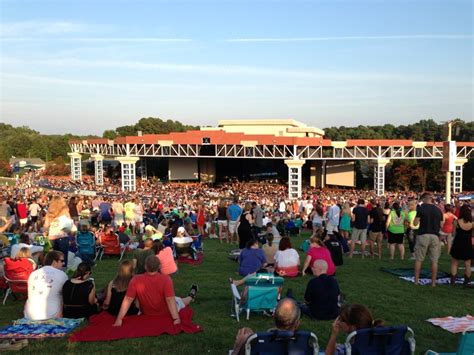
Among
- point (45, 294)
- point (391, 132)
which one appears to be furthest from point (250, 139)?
point (391, 132)

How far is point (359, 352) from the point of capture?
3723 millimetres

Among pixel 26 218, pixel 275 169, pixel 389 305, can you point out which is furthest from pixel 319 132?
pixel 389 305

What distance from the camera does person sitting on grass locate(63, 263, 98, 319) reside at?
226 inches

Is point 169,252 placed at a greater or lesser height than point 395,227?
lesser

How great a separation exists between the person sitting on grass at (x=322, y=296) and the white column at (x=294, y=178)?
37.5 metres

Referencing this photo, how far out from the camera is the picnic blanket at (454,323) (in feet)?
18.5

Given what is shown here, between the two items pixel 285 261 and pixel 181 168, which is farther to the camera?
pixel 181 168

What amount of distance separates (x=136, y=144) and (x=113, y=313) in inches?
1779

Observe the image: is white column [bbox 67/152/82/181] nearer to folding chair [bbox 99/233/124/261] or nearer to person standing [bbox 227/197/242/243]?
person standing [bbox 227/197/242/243]

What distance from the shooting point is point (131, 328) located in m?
5.25

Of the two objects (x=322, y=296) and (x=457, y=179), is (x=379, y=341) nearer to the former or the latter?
(x=322, y=296)

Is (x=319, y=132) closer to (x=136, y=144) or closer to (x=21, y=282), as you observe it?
(x=136, y=144)

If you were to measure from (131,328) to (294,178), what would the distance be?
3955cm

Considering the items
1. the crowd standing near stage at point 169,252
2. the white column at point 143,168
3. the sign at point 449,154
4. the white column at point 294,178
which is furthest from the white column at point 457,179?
the crowd standing near stage at point 169,252
